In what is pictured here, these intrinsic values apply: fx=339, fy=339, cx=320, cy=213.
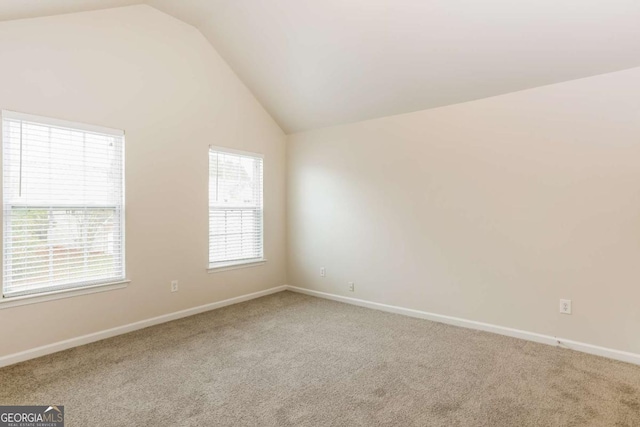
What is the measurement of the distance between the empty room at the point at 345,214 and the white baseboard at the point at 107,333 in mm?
18

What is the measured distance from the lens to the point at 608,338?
2812mm

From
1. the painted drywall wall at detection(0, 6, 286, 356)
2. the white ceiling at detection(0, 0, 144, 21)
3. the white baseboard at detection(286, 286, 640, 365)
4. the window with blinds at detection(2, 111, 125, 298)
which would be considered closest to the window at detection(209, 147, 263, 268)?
the painted drywall wall at detection(0, 6, 286, 356)

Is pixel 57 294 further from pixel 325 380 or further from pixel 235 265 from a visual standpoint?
pixel 325 380

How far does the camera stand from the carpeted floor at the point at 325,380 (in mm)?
2010

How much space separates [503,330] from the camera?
10.8ft

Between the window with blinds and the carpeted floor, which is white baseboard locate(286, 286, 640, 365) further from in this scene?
the window with blinds

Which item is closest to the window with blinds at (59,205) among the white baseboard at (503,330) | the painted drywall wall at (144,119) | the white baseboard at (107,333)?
the painted drywall wall at (144,119)

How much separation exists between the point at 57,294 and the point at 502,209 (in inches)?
162

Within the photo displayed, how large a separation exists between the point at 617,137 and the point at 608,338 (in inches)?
65.2

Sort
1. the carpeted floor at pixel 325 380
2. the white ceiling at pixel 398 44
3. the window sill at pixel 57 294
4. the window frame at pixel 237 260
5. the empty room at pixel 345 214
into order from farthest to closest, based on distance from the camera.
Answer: the window frame at pixel 237 260 → the window sill at pixel 57 294 → the white ceiling at pixel 398 44 → the empty room at pixel 345 214 → the carpeted floor at pixel 325 380

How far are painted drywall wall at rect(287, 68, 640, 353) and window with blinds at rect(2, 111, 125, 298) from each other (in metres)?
2.54

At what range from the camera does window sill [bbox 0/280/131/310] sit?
2.67m

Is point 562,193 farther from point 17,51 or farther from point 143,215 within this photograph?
point 17,51

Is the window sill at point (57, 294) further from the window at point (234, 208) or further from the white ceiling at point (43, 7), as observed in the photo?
the white ceiling at point (43, 7)
